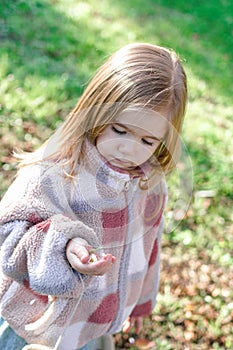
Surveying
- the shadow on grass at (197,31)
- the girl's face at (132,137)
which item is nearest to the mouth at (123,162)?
the girl's face at (132,137)

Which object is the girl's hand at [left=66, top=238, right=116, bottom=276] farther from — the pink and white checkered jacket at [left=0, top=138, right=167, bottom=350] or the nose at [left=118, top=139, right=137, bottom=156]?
the nose at [left=118, top=139, right=137, bottom=156]

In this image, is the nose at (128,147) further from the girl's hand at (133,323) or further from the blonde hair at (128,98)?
the girl's hand at (133,323)

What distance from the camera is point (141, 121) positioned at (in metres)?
1.14

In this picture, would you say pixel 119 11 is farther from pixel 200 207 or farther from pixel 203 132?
pixel 200 207

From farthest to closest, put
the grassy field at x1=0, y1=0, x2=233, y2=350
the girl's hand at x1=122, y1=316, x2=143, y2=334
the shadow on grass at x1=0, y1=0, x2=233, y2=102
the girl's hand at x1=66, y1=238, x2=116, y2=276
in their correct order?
the shadow on grass at x1=0, y1=0, x2=233, y2=102 → the grassy field at x1=0, y1=0, x2=233, y2=350 → the girl's hand at x1=122, y1=316, x2=143, y2=334 → the girl's hand at x1=66, y1=238, x2=116, y2=276

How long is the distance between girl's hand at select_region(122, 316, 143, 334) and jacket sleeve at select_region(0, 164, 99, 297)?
30.0 inches

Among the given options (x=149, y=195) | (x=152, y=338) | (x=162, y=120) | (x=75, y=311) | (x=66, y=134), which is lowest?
(x=152, y=338)

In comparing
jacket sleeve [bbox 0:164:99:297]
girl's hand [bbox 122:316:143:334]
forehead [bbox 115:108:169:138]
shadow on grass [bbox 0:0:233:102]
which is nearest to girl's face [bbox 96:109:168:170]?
forehead [bbox 115:108:169:138]

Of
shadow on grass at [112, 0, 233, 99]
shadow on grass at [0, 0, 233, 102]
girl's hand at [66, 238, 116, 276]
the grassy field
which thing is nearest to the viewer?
girl's hand at [66, 238, 116, 276]

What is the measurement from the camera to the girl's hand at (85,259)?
112 centimetres

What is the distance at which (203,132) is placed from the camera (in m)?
3.14

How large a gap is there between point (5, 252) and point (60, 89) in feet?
6.49

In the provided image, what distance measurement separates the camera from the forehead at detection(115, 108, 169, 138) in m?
1.14

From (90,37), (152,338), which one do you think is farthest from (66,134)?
(90,37)
